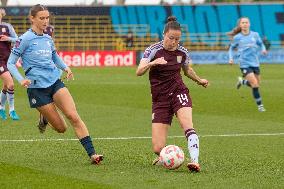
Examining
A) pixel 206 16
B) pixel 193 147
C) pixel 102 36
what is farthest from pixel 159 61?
pixel 206 16

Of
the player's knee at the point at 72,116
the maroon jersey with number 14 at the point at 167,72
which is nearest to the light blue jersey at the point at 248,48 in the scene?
the maroon jersey with number 14 at the point at 167,72

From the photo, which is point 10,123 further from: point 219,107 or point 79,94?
point 79,94

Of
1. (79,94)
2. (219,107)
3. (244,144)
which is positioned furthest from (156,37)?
(244,144)

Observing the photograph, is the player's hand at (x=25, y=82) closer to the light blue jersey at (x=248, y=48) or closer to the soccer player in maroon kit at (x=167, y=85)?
the soccer player in maroon kit at (x=167, y=85)

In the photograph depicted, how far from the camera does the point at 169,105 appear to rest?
12586 millimetres

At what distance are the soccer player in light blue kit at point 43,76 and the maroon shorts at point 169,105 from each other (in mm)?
1036

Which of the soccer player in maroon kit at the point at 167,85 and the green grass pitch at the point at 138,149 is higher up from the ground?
the soccer player in maroon kit at the point at 167,85

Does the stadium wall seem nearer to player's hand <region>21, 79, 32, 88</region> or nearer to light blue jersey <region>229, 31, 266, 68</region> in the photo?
light blue jersey <region>229, 31, 266, 68</region>

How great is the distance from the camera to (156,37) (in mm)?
68062

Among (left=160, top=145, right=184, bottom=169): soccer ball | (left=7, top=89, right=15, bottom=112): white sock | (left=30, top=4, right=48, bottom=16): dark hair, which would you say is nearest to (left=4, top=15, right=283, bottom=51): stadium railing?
(left=7, top=89, right=15, bottom=112): white sock

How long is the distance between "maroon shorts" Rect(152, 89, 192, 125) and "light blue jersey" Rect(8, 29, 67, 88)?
1593mm

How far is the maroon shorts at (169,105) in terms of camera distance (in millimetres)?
12414

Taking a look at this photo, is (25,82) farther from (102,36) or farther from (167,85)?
(102,36)

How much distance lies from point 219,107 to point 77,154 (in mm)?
11124
